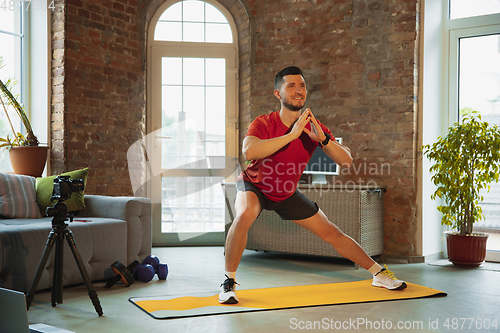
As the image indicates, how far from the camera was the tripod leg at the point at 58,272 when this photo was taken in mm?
2463

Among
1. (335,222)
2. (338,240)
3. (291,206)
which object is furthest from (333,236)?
(335,222)

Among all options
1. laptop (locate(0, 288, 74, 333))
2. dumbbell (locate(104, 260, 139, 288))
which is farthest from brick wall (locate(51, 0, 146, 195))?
laptop (locate(0, 288, 74, 333))

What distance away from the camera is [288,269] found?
3.88 metres

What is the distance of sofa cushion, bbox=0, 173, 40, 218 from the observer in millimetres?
3449

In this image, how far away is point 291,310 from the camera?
8.39 ft

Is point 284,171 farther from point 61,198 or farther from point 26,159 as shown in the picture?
point 26,159

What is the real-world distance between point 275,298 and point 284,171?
0.78 m

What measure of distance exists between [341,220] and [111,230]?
1.91 metres

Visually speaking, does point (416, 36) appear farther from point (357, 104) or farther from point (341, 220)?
point (341, 220)

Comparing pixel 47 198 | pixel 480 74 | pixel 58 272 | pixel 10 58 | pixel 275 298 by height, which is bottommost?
pixel 275 298

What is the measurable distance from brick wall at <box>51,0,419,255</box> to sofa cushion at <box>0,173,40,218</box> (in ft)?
2.56

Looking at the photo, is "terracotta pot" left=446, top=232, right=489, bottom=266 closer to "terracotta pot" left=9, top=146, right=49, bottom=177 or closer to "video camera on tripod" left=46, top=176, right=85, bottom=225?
"video camera on tripod" left=46, top=176, right=85, bottom=225

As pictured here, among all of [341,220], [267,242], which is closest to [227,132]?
[267,242]

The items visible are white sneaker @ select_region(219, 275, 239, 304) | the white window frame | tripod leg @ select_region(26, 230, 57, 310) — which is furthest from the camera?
the white window frame
